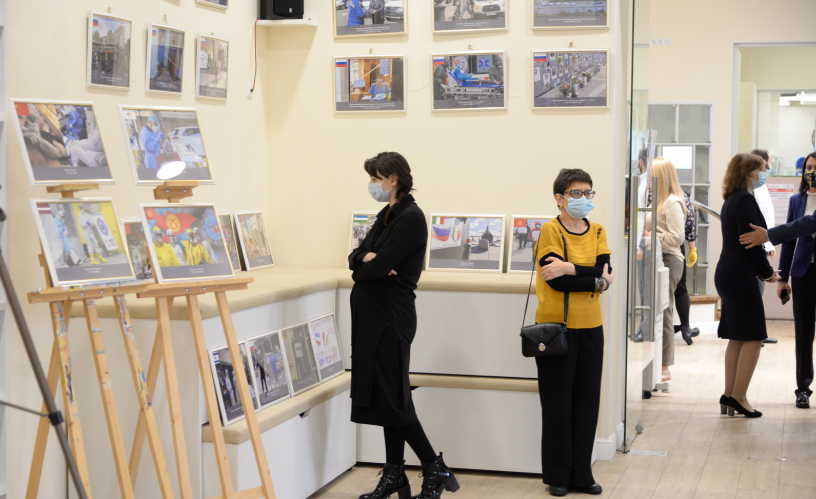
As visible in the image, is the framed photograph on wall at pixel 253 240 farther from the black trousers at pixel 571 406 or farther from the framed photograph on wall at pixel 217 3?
the black trousers at pixel 571 406

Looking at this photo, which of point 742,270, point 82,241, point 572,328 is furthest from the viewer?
point 742,270

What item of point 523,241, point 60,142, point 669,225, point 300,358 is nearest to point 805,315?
point 669,225

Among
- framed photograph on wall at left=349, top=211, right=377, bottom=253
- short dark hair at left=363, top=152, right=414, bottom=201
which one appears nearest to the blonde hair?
framed photograph on wall at left=349, top=211, right=377, bottom=253

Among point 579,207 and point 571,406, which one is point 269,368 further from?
point 579,207

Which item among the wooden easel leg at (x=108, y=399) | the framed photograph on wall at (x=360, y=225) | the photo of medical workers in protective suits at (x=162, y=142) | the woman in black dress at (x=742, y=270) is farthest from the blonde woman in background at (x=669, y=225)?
the wooden easel leg at (x=108, y=399)

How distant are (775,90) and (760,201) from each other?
69.1 inches

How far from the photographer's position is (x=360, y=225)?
4715mm

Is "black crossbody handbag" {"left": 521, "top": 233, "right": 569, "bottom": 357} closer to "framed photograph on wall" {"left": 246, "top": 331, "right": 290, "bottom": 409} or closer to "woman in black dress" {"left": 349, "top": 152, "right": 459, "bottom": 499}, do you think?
"woman in black dress" {"left": 349, "top": 152, "right": 459, "bottom": 499}

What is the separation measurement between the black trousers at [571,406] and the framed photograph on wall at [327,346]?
3.27 ft

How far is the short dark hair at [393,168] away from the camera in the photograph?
3.65 metres

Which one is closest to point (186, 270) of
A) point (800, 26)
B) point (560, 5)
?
point (560, 5)

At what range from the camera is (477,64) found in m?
4.50

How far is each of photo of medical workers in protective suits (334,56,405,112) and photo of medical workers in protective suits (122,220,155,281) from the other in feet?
5.36

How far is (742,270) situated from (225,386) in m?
3.31
